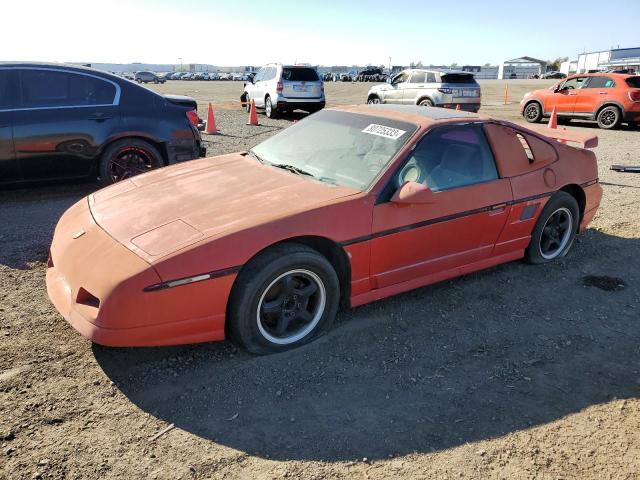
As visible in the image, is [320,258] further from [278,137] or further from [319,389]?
[278,137]

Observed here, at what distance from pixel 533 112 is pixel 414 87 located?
3.86 metres

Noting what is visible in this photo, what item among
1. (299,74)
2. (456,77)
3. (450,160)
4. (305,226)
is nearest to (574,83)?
(456,77)

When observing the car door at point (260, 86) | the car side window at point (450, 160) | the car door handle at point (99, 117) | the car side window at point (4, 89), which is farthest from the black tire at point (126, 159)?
the car door at point (260, 86)

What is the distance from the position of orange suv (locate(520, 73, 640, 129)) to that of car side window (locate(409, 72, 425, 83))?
3.41 metres

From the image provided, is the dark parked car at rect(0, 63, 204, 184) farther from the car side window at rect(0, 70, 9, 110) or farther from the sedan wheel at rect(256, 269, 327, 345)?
the sedan wheel at rect(256, 269, 327, 345)

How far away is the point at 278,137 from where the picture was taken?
4.41 metres

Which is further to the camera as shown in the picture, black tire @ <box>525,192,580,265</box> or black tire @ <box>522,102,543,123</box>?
black tire @ <box>522,102,543,123</box>

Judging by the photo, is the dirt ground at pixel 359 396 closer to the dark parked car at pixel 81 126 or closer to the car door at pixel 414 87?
the dark parked car at pixel 81 126

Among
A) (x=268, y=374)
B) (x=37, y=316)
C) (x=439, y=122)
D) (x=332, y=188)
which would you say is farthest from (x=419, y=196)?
(x=37, y=316)

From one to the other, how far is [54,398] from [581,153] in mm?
4699

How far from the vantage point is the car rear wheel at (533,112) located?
15844 mm

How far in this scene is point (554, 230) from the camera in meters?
4.72

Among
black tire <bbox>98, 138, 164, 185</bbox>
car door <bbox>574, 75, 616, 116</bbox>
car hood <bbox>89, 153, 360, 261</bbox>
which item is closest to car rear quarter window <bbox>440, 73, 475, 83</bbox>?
car door <bbox>574, 75, 616, 116</bbox>

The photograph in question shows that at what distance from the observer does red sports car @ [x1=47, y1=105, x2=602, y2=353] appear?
2.74 metres
